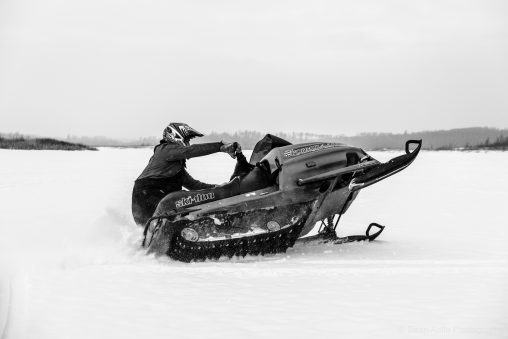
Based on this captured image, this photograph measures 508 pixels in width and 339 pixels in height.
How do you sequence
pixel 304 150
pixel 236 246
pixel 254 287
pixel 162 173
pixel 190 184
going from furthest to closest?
pixel 190 184
pixel 162 173
pixel 304 150
pixel 236 246
pixel 254 287

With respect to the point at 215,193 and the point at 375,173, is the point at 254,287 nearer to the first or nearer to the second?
the point at 215,193

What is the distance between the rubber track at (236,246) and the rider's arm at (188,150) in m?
0.82

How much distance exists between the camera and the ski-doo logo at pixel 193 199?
5465 millimetres

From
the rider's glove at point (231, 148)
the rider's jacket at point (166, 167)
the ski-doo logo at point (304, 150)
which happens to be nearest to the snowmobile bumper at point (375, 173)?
the ski-doo logo at point (304, 150)

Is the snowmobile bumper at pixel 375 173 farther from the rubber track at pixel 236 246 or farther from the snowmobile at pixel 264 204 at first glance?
the rubber track at pixel 236 246

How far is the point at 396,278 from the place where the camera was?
15.6 feet

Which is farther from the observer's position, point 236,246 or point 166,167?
point 166,167

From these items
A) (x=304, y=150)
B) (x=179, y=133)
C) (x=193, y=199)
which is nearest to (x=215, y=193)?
(x=193, y=199)

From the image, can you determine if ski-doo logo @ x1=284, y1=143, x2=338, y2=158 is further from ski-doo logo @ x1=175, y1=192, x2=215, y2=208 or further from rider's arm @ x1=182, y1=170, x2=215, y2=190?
rider's arm @ x1=182, y1=170, x2=215, y2=190

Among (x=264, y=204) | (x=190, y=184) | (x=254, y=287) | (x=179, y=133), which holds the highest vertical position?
(x=179, y=133)

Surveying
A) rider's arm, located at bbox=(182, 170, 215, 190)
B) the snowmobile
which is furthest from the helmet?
the snowmobile

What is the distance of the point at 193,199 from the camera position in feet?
18.0

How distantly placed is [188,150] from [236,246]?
107 centimetres

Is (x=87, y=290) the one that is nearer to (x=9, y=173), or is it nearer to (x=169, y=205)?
(x=169, y=205)
